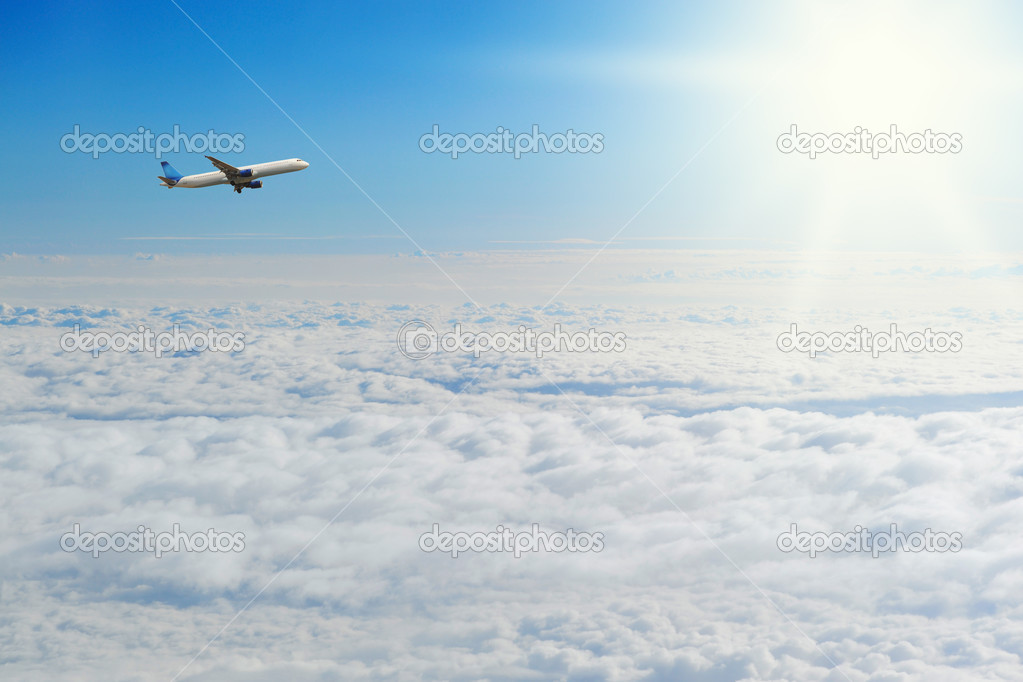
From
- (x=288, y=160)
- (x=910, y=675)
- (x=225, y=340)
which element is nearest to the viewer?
(x=288, y=160)

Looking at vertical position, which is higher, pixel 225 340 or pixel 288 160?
pixel 288 160

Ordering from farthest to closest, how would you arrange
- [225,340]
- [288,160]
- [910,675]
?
[910,675]
[225,340]
[288,160]

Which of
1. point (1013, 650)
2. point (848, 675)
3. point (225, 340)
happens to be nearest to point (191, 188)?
point (225, 340)

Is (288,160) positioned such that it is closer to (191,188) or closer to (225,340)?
(191,188)

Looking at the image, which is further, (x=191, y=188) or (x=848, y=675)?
(x=848, y=675)

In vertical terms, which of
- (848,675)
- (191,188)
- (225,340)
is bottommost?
(848,675)
